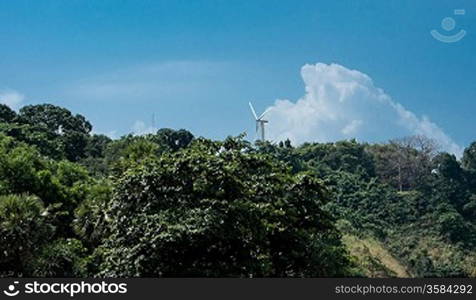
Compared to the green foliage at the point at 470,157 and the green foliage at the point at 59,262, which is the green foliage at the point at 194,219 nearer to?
the green foliage at the point at 59,262

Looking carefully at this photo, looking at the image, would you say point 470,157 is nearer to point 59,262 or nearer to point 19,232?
point 59,262

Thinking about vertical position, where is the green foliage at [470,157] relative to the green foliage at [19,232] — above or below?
above

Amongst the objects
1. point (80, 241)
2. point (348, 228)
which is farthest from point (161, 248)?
point (348, 228)

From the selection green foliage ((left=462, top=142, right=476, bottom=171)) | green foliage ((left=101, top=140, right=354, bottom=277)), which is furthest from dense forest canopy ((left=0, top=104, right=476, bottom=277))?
green foliage ((left=462, top=142, right=476, bottom=171))

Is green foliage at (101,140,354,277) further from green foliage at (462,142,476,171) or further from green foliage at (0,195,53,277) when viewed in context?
green foliage at (462,142,476,171)

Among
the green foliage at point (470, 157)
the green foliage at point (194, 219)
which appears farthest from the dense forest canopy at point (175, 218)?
the green foliage at point (470, 157)

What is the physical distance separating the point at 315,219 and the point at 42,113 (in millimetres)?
47571

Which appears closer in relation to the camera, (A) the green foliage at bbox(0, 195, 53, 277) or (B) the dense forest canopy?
(B) the dense forest canopy

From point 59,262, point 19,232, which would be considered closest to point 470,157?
point 59,262

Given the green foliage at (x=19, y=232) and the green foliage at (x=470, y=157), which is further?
the green foliage at (x=470, y=157)

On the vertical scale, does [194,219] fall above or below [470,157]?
below

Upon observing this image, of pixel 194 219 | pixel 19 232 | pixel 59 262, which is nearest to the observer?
pixel 194 219

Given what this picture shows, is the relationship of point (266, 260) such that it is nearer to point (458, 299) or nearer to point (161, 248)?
point (161, 248)

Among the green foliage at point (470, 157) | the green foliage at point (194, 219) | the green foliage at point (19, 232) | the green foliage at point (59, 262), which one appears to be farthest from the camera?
the green foliage at point (470, 157)
